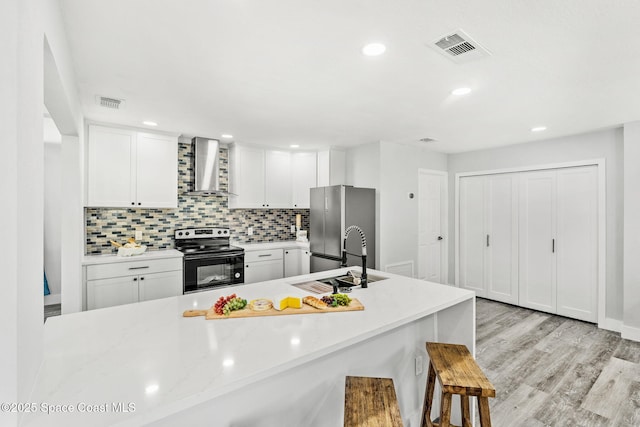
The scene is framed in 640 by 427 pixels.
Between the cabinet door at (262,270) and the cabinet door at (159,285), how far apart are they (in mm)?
889

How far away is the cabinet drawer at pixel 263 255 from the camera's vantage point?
4.38m

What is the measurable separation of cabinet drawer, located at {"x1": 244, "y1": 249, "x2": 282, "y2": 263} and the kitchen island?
2.20 meters

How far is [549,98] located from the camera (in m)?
2.75

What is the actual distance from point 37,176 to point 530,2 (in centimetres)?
215

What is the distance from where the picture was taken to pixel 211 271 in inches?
158

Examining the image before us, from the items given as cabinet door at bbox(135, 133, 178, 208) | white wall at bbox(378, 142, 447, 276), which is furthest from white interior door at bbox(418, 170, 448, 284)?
cabinet door at bbox(135, 133, 178, 208)

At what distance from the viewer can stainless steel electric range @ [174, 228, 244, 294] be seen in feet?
12.6

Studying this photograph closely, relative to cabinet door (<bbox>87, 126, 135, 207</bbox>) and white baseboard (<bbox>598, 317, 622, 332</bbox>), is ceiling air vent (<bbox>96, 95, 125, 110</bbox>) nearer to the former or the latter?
cabinet door (<bbox>87, 126, 135, 207</bbox>)

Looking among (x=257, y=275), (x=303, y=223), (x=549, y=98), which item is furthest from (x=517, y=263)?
(x=257, y=275)

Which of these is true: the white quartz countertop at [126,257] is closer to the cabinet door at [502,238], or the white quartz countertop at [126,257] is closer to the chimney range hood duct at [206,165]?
the chimney range hood duct at [206,165]

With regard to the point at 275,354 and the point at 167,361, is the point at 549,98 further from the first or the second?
the point at 167,361

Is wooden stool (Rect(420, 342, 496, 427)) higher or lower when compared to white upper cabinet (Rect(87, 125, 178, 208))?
lower

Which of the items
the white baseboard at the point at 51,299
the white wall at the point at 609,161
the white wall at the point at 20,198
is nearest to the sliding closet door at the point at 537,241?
the white wall at the point at 609,161

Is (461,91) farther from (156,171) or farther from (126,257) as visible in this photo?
(126,257)
